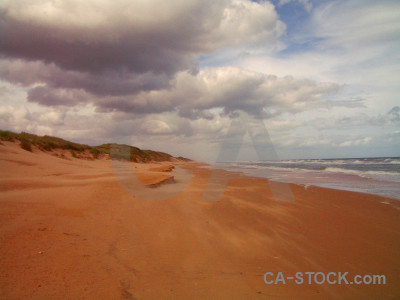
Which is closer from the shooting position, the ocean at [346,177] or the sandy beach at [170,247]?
the sandy beach at [170,247]

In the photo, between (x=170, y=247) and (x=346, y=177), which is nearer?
(x=170, y=247)

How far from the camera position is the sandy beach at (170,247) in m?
3.35

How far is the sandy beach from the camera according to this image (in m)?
3.35

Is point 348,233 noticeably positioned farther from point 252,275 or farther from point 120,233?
point 120,233

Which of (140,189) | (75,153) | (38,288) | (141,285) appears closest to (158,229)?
(141,285)

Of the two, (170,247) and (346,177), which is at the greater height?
(346,177)

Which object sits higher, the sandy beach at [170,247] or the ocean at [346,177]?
the ocean at [346,177]

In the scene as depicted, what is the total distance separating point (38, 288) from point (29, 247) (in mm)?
961

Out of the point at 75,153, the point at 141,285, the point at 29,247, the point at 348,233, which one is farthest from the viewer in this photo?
the point at 75,153

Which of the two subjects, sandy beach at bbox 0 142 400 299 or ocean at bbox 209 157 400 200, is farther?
ocean at bbox 209 157 400 200

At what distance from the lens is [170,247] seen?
4789 mm

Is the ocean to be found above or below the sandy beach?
above

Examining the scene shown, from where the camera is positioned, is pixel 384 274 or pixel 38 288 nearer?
pixel 38 288

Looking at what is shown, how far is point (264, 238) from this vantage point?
5793 mm
